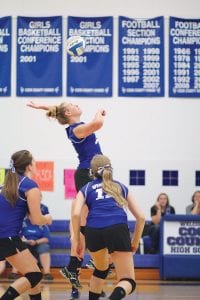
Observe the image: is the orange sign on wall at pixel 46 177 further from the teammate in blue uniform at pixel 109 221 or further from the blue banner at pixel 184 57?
the teammate in blue uniform at pixel 109 221

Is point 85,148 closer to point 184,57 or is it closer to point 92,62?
point 92,62

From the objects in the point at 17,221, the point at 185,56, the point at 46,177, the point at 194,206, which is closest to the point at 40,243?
the point at 46,177

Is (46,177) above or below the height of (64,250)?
above

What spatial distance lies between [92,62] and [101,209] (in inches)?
292

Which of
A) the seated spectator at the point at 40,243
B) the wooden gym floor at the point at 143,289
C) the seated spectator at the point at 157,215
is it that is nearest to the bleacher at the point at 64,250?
the seated spectator at the point at 157,215

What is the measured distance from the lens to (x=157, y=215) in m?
13.0

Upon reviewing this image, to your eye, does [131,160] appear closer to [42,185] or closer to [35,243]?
[42,185]

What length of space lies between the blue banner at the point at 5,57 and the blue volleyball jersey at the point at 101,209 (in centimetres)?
738

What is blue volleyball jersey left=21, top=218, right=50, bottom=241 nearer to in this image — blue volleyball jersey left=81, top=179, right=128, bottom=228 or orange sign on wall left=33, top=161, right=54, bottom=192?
orange sign on wall left=33, top=161, right=54, bottom=192

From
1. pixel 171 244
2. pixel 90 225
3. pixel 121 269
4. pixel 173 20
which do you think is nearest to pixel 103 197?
pixel 90 225

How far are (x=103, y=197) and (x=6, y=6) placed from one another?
26.9 ft

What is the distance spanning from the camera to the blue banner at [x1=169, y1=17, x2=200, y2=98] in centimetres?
1420

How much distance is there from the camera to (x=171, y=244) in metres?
12.2

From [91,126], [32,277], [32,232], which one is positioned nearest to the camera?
[32,277]
